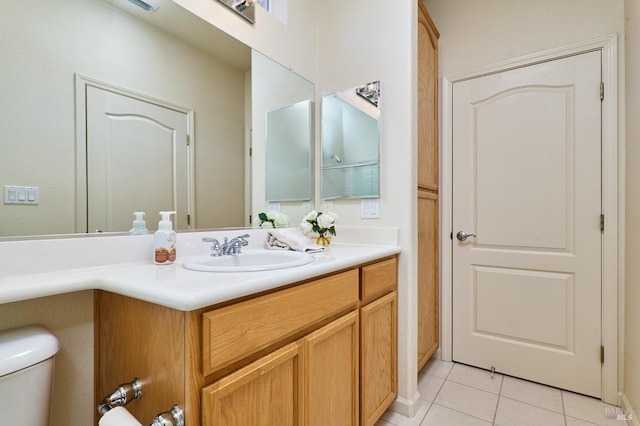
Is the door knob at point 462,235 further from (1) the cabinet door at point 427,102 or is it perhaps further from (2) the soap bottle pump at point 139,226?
(2) the soap bottle pump at point 139,226

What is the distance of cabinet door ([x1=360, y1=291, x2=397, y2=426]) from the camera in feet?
4.26

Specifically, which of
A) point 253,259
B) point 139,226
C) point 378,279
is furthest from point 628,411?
point 139,226

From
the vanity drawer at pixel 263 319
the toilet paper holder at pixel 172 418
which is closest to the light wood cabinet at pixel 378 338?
the vanity drawer at pixel 263 319

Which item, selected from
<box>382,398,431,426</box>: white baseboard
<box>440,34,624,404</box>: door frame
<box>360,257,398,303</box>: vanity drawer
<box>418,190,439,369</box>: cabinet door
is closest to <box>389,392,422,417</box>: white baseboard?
<box>382,398,431,426</box>: white baseboard

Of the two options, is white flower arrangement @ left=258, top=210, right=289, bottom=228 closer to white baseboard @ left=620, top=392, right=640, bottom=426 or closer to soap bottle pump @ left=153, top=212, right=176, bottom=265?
soap bottle pump @ left=153, top=212, right=176, bottom=265

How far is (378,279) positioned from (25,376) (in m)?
1.18

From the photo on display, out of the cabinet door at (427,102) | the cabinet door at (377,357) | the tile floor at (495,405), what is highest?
the cabinet door at (427,102)

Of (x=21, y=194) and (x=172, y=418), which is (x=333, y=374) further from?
(x=21, y=194)

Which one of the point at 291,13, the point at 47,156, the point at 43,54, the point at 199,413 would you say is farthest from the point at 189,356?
the point at 291,13

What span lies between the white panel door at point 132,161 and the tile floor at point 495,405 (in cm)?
149

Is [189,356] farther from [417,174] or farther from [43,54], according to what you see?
[417,174]

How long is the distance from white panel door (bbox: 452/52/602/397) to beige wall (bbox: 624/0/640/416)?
0.14m

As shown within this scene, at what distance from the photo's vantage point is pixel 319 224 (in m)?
1.55

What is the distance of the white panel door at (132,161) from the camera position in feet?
3.27
